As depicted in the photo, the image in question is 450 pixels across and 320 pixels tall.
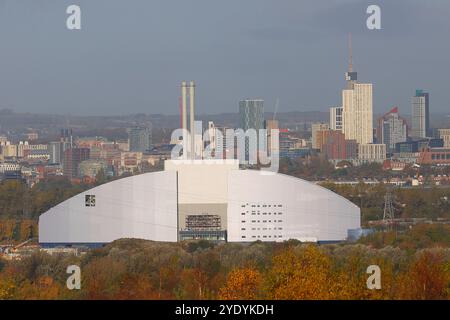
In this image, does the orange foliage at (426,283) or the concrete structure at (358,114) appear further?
the concrete structure at (358,114)

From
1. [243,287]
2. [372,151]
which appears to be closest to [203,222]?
[243,287]

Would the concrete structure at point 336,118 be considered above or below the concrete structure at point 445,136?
above

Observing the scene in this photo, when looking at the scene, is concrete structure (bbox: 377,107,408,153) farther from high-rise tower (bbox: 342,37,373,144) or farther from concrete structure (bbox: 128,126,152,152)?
concrete structure (bbox: 128,126,152,152)

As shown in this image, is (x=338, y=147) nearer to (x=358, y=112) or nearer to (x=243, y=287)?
(x=358, y=112)

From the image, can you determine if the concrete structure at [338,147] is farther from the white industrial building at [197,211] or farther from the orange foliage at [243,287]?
the orange foliage at [243,287]

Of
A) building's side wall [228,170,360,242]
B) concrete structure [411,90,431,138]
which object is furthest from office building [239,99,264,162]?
building's side wall [228,170,360,242]

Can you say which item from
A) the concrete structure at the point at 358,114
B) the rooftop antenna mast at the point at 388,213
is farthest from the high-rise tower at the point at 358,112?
the rooftop antenna mast at the point at 388,213
